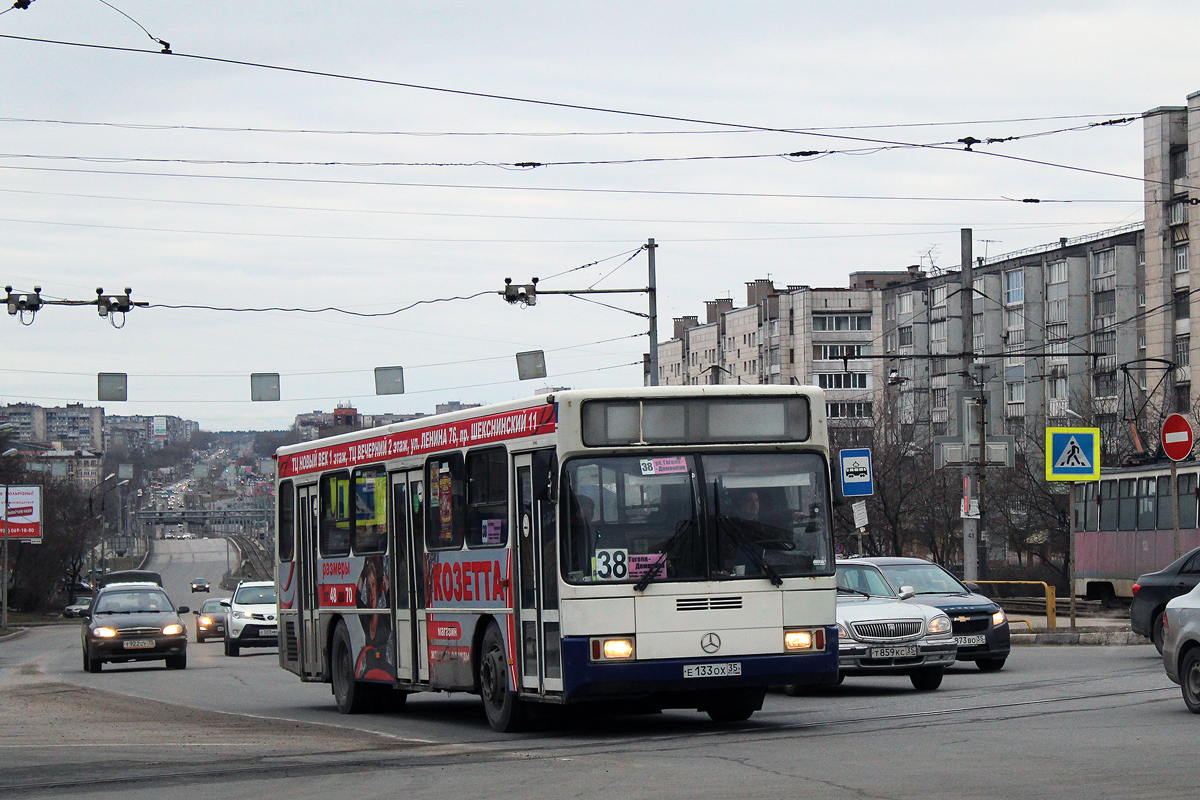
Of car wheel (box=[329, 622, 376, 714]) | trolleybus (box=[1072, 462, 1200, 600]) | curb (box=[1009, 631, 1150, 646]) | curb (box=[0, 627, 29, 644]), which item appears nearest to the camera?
car wheel (box=[329, 622, 376, 714])

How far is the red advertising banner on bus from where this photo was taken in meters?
13.2

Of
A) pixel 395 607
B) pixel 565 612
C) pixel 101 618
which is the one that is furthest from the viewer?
pixel 101 618

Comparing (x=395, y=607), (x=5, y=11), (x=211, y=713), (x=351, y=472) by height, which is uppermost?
(x=5, y=11)

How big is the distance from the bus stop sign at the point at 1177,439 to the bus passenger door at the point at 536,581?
12.6 m

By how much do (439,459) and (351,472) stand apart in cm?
244

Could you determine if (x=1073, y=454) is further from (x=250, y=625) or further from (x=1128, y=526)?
(x=250, y=625)

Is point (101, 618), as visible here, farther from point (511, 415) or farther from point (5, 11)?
point (511, 415)

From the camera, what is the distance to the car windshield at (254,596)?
35.7 meters

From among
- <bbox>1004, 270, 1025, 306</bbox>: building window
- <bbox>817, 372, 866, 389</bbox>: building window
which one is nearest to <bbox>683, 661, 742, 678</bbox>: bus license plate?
<bbox>1004, 270, 1025, 306</bbox>: building window

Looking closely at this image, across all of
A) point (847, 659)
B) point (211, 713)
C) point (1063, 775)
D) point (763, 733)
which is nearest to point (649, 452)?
point (763, 733)

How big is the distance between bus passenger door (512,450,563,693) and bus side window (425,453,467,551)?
3.98 feet

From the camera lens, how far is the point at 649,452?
12.8 metres

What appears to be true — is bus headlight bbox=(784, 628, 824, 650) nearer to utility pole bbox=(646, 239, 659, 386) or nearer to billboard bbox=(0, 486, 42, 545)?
utility pole bbox=(646, 239, 659, 386)

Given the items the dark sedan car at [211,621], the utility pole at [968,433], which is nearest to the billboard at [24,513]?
the dark sedan car at [211,621]
